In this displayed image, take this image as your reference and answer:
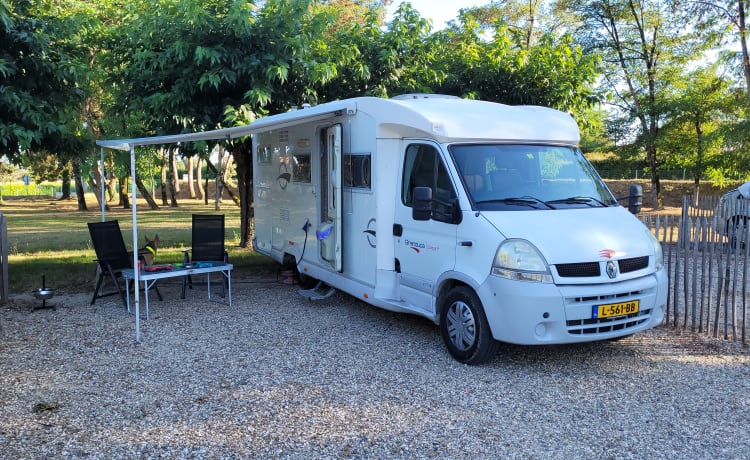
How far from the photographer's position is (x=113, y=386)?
204 inches

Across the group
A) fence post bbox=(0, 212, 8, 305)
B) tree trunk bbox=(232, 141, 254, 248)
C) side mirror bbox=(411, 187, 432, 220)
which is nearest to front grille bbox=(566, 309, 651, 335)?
side mirror bbox=(411, 187, 432, 220)

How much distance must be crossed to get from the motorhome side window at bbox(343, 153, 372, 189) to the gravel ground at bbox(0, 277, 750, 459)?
1654 millimetres

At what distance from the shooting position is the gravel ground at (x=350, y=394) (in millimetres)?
4102

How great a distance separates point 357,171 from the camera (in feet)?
22.8

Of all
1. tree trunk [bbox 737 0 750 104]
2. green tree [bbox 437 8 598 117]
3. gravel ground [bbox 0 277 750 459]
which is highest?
tree trunk [bbox 737 0 750 104]

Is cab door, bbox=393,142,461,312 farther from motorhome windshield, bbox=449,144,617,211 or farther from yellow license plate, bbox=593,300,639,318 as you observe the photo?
yellow license plate, bbox=593,300,639,318

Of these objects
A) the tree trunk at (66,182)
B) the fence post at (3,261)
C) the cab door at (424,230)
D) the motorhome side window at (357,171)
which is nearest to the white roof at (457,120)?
the cab door at (424,230)

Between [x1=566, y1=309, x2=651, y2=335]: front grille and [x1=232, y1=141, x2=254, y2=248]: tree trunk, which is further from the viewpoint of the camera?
[x1=232, y1=141, x2=254, y2=248]: tree trunk

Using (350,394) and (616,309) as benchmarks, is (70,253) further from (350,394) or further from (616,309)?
(616,309)

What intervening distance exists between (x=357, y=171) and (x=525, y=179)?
1.97 metres

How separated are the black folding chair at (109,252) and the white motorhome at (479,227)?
104 inches

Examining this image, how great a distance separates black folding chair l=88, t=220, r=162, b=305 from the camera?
813cm

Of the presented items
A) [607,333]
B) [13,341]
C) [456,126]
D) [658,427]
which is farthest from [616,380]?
[13,341]

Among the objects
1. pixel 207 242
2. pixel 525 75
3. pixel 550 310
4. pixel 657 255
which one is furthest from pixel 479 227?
pixel 525 75
